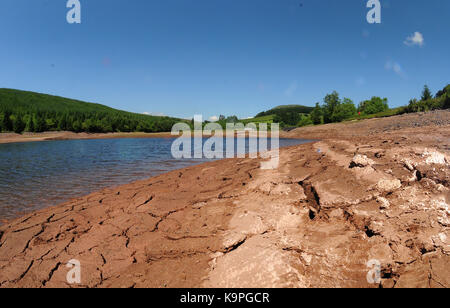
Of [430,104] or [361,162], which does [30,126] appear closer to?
[361,162]

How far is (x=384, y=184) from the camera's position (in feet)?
10.0

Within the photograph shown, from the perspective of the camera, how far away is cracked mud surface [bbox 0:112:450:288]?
2.05 meters

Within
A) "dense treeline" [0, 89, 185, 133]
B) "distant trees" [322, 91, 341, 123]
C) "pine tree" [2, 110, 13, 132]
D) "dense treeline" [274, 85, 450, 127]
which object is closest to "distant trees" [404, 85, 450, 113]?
"dense treeline" [274, 85, 450, 127]

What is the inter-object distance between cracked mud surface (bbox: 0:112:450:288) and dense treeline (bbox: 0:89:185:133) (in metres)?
65.2

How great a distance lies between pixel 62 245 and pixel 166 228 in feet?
4.80

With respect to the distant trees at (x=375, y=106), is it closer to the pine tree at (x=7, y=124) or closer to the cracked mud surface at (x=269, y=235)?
the cracked mud surface at (x=269, y=235)

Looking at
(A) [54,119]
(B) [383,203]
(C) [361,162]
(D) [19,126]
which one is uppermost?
(A) [54,119]

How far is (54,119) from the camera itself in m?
60.1

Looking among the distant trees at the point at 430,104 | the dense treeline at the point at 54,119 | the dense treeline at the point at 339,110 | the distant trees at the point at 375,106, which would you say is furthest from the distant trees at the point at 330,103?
the dense treeline at the point at 54,119

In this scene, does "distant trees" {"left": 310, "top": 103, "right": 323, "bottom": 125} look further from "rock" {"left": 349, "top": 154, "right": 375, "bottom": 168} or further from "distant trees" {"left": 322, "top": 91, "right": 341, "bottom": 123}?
"rock" {"left": 349, "top": 154, "right": 375, "bottom": 168}

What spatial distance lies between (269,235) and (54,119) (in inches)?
2955

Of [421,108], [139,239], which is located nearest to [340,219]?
[139,239]

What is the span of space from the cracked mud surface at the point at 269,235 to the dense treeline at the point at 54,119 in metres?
65.2

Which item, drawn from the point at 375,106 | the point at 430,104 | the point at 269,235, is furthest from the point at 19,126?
the point at 375,106
